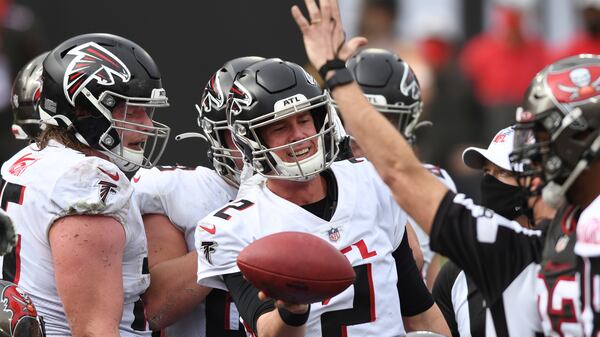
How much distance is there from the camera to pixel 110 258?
4.29m

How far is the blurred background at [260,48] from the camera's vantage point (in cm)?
1016

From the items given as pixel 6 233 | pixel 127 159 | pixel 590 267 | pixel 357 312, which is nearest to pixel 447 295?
pixel 357 312

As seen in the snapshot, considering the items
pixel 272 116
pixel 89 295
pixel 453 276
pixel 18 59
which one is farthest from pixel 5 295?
pixel 18 59

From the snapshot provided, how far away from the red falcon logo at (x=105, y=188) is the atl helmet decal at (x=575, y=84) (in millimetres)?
Result: 1638

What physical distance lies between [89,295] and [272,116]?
0.94 meters

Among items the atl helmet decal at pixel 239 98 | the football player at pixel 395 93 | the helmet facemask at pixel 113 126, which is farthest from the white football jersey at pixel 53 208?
the football player at pixel 395 93

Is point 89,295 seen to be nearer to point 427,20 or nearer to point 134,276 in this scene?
point 134,276

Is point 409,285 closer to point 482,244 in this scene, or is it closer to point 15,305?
point 482,244

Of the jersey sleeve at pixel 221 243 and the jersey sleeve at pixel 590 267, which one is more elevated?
the jersey sleeve at pixel 590 267

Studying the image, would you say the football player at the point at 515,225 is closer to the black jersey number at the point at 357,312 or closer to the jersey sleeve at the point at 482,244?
the jersey sleeve at the point at 482,244

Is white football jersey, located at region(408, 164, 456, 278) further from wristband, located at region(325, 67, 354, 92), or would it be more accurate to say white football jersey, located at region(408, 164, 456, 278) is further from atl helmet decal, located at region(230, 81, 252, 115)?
wristband, located at region(325, 67, 354, 92)

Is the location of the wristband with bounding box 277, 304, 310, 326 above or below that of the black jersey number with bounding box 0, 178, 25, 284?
below

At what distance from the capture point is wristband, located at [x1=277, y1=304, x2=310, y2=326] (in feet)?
13.3

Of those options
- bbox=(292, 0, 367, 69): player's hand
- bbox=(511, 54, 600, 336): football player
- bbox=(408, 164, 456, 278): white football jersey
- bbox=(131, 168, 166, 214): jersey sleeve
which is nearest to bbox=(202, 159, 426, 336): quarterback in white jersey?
bbox=(131, 168, 166, 214): jersey sleeve
